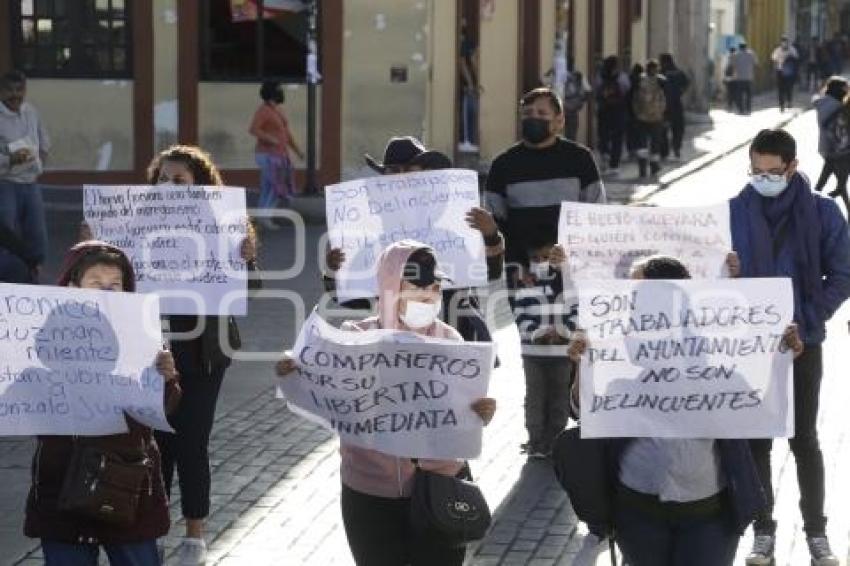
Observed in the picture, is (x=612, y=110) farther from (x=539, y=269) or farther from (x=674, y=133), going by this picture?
(x=539, y=269)

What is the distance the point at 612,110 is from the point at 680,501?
24802 mm

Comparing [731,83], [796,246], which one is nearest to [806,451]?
[796,246]

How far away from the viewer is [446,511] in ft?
19.5

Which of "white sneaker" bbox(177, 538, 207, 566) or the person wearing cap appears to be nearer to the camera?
"white sneaker" bbox(177, 538, 207, 566)

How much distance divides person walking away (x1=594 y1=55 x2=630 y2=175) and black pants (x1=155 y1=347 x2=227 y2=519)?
2253 centimetres

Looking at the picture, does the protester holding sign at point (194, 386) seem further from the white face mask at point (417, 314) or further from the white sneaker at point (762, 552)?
the white sneaker at point (762, 552)

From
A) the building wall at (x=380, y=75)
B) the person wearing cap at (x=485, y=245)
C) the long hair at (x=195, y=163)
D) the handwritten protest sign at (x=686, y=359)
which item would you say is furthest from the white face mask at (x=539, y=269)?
the building wall at (x=380, y=75)

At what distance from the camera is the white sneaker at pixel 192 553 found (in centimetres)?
809

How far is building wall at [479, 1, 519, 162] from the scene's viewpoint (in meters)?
29.6

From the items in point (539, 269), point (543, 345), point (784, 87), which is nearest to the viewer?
point (539, 269)

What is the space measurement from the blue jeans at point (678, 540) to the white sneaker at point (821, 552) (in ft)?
6.67

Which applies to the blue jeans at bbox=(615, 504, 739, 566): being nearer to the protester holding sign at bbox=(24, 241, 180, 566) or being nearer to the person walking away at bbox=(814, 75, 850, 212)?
the protester holding sign at bbox=(24, 241, 180, 566)

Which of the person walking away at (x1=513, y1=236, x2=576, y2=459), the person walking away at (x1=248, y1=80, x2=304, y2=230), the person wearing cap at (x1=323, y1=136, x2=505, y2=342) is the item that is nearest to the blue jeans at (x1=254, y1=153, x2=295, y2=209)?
the person walking away at (x1=248, y1=80, x2=304, y2=230)

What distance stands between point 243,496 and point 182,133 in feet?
52.6
